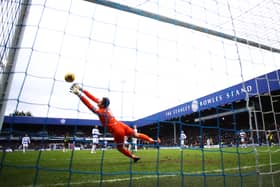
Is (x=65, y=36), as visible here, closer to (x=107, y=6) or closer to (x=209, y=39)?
(x=107, y=6)

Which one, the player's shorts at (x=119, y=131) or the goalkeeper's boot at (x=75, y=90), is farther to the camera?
the player's shorts at (x=119, y=131)

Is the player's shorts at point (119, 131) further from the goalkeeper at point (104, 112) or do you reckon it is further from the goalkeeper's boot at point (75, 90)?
the goalkeeper's boot at point (75, 90)

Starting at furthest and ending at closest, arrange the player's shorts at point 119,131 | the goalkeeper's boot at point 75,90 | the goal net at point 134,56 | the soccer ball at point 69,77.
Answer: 1. the player's shorts at point 119,131
2. the soccer ball at point 69,77
3. the goalkeeper's boot at point 75,90
4. the goal net at point 134,56

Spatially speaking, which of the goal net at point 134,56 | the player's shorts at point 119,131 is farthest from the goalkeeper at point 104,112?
the goal net at point 134,56

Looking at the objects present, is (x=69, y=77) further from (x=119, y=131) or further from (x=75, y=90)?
(x=119, y=131)

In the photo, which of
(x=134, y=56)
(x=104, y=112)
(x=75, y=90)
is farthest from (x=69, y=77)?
(x=134, y=56)

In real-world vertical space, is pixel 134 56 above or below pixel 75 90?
above

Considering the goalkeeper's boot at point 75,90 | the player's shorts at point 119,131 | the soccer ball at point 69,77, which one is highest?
the soccer ball at point 69,77

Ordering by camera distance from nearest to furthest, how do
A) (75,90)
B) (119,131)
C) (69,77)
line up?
(75,90), (69,77), (119,131)

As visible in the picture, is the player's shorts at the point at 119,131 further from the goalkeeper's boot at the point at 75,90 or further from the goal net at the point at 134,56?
the goalkeeper's boot at the point at 75,90

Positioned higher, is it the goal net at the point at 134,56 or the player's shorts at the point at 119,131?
the goal net at the point at 134,56

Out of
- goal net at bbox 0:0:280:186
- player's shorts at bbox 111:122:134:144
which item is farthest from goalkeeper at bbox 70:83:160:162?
goal net at bbox 0:0:280:186

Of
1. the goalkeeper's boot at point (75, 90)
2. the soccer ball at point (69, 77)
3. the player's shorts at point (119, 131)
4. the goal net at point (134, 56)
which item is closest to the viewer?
the goal net at point (134, 56)

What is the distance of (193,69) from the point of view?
15.6 feet
